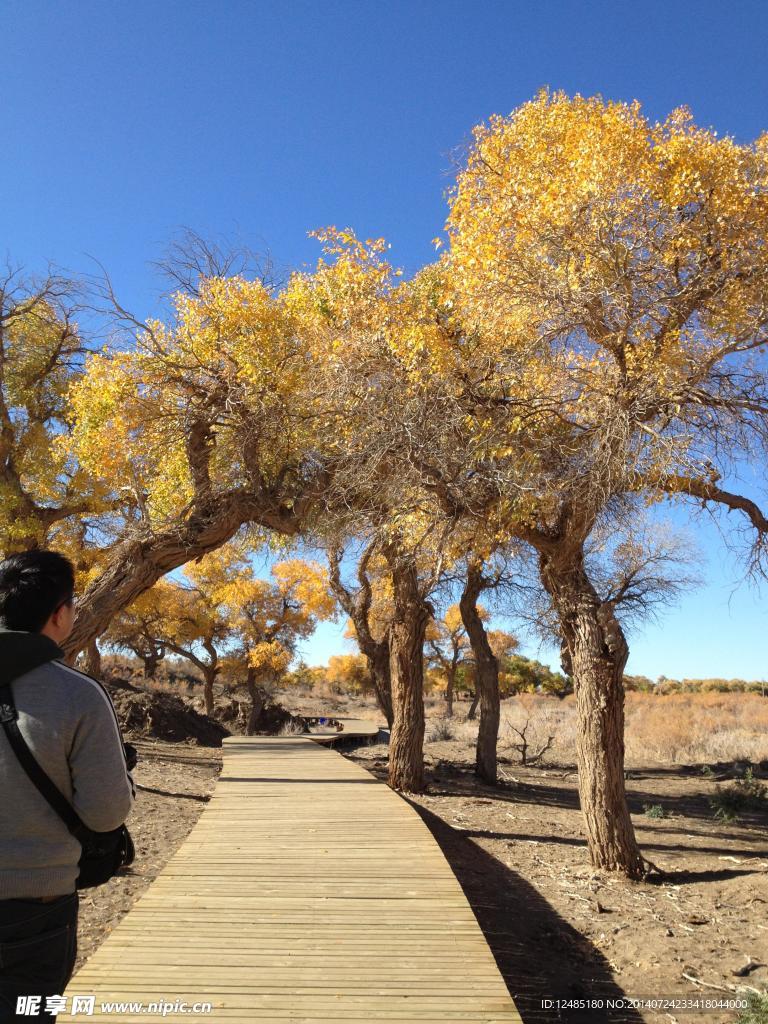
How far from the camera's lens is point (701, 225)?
7.23 meters

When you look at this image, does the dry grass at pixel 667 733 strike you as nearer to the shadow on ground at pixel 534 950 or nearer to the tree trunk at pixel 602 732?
the tree trunk at pixel 602 732

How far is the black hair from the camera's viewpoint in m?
2.28

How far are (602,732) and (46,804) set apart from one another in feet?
22.9

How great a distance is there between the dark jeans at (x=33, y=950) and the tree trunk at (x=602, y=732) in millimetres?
6568

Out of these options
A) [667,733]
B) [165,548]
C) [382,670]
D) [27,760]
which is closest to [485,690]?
[382,670]

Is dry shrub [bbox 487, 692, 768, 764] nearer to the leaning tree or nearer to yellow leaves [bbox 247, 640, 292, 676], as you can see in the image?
yellow leaves [bbox 247, 640, 292, 676]

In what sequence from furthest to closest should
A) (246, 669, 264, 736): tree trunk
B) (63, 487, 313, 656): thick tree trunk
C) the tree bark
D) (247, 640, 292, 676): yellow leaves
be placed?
(246, 669, 264, 736): tree trunk, (247, 640, 292, 676): yellow leaves, the tree bark, (63, 487, 313, 656): thick tree trunk

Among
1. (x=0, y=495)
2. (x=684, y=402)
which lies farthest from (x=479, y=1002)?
(x=0, y=495)

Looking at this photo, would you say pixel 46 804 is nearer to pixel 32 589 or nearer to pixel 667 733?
pixel 32 589

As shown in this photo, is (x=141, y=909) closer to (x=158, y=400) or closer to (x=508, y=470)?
(x=508, y=470)

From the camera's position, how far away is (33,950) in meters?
2.08

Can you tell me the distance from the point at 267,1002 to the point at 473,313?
22.4 ft

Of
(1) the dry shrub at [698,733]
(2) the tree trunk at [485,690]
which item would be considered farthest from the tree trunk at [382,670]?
(1) the dry shrub at [698,733]

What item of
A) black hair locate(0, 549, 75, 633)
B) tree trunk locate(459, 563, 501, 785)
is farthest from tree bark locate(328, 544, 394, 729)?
black hair locate(0, 549, 75, 633)
